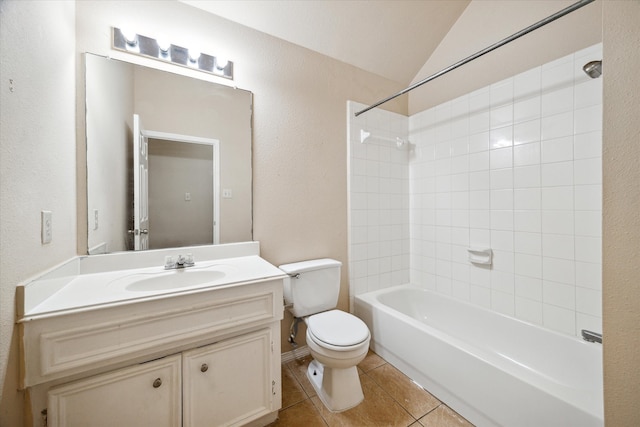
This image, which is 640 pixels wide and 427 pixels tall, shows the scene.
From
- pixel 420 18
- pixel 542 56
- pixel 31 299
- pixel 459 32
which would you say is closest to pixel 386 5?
pixel 420 18

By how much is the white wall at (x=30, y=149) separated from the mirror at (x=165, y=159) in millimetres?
121

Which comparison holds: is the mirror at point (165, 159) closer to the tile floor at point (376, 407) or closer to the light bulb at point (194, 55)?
the light bulb at point (194, 55)

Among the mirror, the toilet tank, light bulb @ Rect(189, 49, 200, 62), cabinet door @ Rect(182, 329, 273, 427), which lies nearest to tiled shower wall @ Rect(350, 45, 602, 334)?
the toilet tank

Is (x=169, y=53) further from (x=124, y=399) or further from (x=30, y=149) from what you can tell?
(x=124, y=399)

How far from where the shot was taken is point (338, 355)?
52.2 inches

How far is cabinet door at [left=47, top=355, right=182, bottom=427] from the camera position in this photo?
0.86m

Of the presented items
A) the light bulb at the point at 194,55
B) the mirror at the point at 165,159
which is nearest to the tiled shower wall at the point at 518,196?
the mirror at the point at 165,159

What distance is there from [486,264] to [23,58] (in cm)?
263

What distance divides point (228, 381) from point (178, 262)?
0.65 m

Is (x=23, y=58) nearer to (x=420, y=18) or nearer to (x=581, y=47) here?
(x=420, y=18)

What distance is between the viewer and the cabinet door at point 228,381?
3.46 ft

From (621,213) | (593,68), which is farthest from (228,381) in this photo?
(593,68)

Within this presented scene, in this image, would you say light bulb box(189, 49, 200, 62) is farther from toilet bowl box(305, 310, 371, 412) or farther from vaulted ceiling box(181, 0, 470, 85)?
toilet bowl box(305, 310, 371, 412)

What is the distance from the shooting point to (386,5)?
1.78 m
